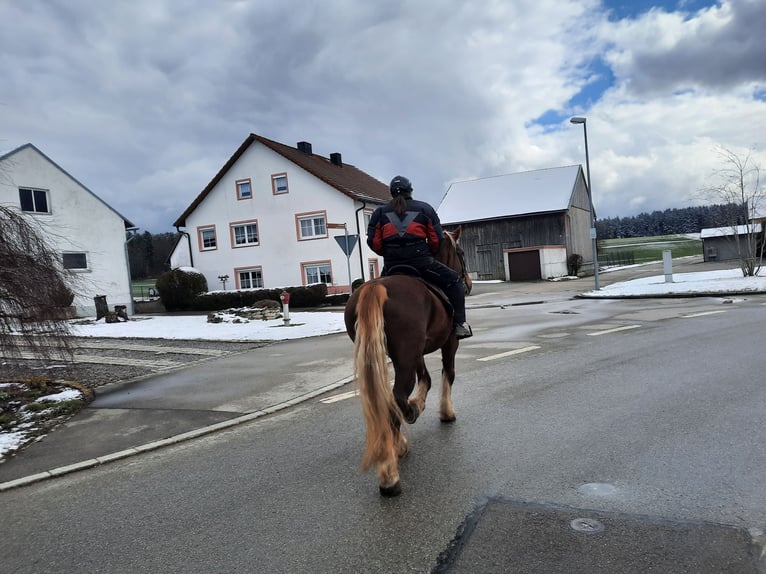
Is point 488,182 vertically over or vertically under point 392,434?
over

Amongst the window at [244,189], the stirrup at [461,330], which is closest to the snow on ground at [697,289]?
the stirrup at [461,330]

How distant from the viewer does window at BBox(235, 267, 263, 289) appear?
118ft

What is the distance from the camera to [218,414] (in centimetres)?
653

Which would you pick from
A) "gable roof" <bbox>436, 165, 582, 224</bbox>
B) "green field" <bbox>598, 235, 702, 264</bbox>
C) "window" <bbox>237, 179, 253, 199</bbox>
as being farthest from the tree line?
"window" <bbox>237, 179, 253, 199</bbox>

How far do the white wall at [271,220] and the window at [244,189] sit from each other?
0.26 meters

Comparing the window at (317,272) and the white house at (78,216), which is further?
the window at (317,272)

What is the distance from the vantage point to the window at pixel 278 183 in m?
35.1

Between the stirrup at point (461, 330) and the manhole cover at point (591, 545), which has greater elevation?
Answer: the stirrup at point (461, 330)

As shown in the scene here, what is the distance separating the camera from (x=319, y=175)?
33.5m

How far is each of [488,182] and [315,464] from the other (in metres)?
50.1

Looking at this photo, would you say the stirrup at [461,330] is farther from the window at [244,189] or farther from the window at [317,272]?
the window at [244,189]

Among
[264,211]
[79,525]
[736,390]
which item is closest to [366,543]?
[79,525]

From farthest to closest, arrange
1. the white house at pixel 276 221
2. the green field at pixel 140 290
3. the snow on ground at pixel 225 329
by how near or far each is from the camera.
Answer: the green field at pixel 140 290, the white house at pixel 276 221, the snow on ground at pixel 225 329

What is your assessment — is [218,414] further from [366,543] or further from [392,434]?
[366,543]
